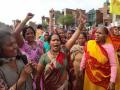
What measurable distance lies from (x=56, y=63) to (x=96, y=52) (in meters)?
1.10

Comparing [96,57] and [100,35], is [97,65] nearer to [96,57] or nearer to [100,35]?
[96,57]

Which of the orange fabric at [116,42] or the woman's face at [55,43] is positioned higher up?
the woman's face at [55,43]

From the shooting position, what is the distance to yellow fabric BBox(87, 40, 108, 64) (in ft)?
20.3

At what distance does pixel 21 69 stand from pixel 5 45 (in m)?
0.29

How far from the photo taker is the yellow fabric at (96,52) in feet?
20.3

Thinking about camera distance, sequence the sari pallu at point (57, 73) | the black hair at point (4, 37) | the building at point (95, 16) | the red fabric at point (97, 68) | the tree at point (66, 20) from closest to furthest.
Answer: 1. the black hair at point (4, 37)
2. the sari pallu at point (57, 73)
3. the red fabric at point (97, 68)
4. the building at point (95, 16)
5. the tree at point (66, 20)

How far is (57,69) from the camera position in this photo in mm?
5367

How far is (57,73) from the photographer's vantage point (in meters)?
5.38

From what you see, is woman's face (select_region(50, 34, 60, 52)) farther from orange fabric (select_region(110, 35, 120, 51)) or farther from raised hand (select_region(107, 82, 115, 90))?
orange fabric (select_region(110, 35, 120, 51))

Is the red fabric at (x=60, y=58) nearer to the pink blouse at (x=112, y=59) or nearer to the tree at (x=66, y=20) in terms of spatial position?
the pink blouse at (x=112, y=59)

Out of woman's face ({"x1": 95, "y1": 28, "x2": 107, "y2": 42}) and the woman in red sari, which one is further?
woman's face ({"x1": 95, "y1": 28, "x2": 107, "y2": 42})

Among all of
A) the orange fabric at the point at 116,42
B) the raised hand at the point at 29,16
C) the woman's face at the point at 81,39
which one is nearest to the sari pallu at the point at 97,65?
the woman's face at the point at 81,39

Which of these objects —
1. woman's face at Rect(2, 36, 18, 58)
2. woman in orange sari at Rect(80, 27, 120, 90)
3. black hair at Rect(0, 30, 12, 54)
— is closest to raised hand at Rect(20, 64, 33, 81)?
woman's face at Rect(2, 36, 18, 58)

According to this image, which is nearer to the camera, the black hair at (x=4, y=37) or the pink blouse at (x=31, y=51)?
the black hair at (x=4, y=37)
